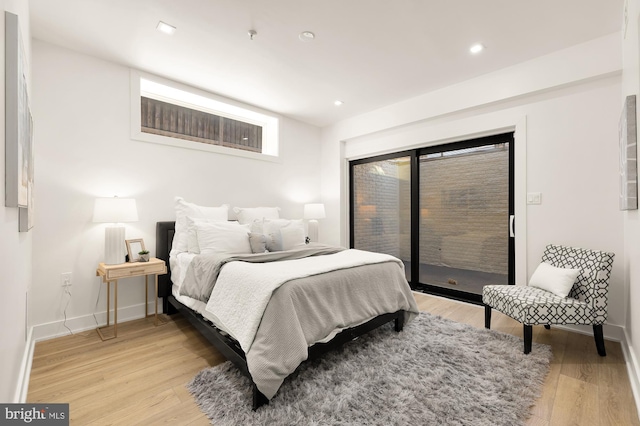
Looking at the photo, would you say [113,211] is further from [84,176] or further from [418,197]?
[418,197]

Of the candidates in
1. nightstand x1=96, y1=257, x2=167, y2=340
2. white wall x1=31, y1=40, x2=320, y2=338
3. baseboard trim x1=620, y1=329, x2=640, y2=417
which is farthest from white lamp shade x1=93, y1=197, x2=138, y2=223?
baseboard trim x1=620, y1=329, x2=640, y2=417

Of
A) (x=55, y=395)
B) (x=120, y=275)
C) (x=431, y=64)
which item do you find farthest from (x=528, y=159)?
(x=55, y=395)

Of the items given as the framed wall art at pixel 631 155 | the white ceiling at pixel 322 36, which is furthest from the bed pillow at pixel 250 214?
the framed wall art at pixel 631 155

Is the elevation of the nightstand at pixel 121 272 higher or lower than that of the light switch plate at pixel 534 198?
lower

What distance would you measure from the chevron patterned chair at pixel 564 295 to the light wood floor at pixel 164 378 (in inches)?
11.8

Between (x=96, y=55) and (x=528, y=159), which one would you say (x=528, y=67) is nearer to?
(x=528, y=159)

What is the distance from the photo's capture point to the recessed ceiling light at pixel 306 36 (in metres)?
2.56

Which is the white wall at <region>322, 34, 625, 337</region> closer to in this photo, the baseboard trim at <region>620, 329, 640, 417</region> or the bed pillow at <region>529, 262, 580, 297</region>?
the baseboard trim at <region>620, 329, 640, 417</region>

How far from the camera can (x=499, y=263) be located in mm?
3469

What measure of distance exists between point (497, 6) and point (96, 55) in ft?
12.0

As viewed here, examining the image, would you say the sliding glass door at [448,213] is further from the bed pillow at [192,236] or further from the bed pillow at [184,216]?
the bed pillow at [192,236]

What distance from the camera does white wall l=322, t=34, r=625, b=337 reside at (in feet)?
8.65

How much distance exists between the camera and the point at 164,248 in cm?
326

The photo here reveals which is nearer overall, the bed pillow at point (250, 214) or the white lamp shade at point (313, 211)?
the bed pillow at point (250, 214)
